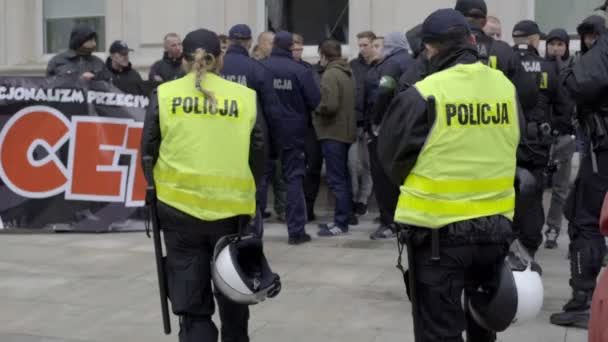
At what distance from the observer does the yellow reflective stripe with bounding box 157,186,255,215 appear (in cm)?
516

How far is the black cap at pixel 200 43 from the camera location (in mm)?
5324

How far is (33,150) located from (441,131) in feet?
22.3

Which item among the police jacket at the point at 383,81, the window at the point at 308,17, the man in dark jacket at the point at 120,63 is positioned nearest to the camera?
the police jacket at the point at 383,81

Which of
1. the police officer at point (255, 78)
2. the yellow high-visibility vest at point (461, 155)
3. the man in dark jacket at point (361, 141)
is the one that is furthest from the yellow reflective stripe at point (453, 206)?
the man in dark jacket at point (361, 141)

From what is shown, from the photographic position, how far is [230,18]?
13.1 meters

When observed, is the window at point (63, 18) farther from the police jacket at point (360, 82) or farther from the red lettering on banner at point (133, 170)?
the police jacket at point (360, 82)

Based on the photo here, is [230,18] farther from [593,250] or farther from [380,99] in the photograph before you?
[593,250]

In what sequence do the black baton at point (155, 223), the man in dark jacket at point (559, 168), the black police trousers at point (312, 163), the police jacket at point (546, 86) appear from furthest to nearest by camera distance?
the black police trousers at point (312, 163) < the man in dark jacket at point (559, 168) < the police jacket at point (546, 86) < the black baton at point (155, 223)

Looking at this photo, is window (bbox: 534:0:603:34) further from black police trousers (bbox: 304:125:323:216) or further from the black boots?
the black boots

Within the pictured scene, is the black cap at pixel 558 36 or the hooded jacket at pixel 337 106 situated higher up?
the black cap at pixel 558 36

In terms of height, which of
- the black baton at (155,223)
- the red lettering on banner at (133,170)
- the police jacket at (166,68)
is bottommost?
the red lettering on banner at (133,170)

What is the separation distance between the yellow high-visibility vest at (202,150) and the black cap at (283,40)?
4702 mm

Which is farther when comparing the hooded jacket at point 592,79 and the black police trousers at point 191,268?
the hooded jacket at point 592,79

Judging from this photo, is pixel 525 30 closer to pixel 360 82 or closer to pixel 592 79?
pixel 360 82
